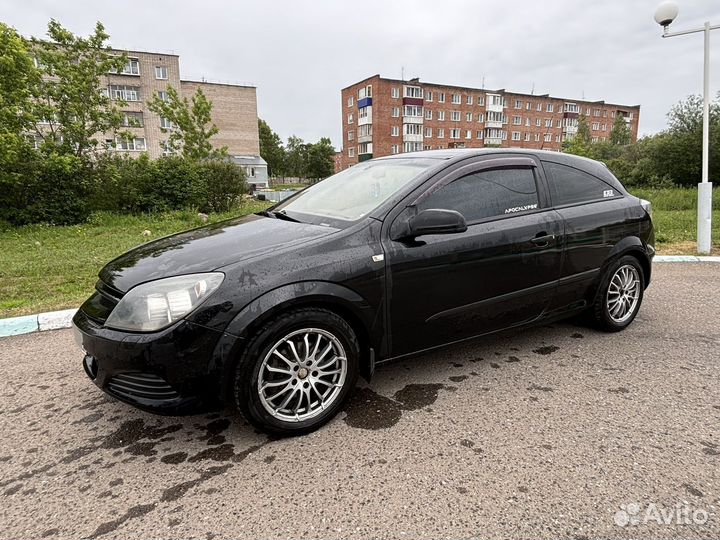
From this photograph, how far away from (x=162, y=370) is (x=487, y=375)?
85.9 inches

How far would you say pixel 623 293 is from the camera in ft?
13.4

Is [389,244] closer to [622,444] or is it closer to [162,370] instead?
[162,370]

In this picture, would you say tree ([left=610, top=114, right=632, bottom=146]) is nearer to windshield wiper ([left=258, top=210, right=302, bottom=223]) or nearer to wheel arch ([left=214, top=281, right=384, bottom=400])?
windshield wiper ([left=258, top=210, right=302, bottom=223])

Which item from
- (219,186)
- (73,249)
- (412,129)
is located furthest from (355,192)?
(412,129)

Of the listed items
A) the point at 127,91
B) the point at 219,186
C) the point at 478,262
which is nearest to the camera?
the point at 478,262

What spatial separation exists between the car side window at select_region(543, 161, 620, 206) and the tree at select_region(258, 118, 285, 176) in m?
68.1

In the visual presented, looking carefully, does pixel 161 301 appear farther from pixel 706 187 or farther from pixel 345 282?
pixel 706 187

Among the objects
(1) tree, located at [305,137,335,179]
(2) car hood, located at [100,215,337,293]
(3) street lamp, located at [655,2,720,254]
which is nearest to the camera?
(2) car hood, located at [100,215,337,293]

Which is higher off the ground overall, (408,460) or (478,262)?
(478,262)

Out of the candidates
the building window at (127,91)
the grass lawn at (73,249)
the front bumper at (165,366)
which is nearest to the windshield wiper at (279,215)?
the front bumper at (165,366)

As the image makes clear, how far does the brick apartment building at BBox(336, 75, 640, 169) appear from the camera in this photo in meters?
60.2

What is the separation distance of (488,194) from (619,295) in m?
1.78

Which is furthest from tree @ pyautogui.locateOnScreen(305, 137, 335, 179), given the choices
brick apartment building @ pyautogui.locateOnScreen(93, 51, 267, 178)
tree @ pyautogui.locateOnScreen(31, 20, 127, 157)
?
tree @ pyautogui.locateOnScreen(31, 20, 127, 157)

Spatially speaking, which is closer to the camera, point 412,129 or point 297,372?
point 297,372
